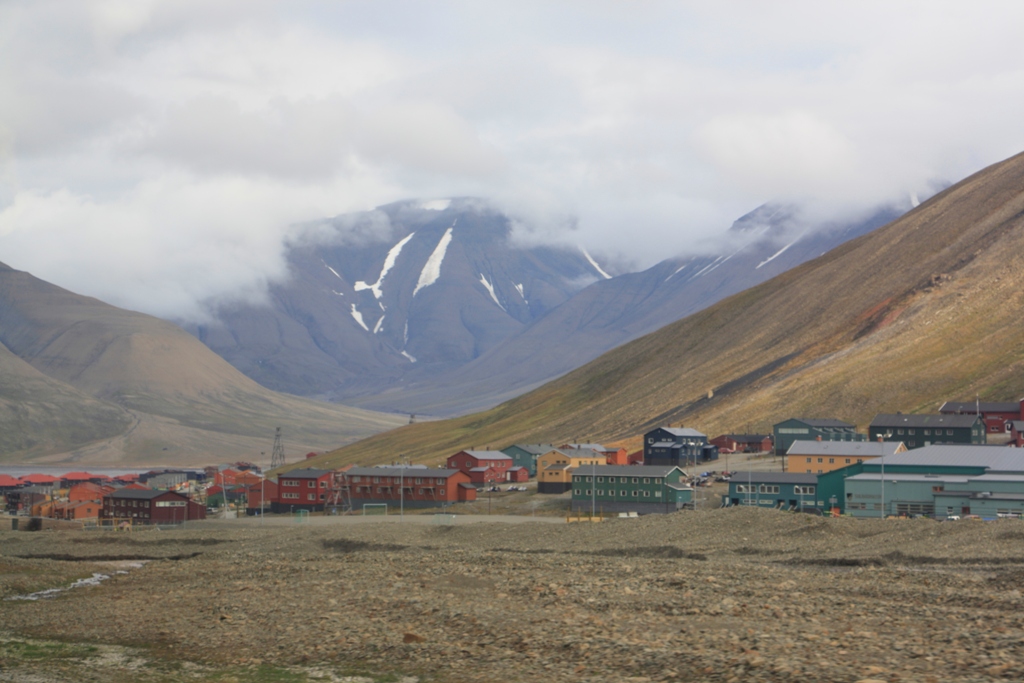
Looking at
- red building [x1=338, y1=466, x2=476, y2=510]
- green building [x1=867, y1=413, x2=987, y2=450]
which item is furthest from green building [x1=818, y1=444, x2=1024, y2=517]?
red building [x1=338, y1=466, x2=476, y2=510]

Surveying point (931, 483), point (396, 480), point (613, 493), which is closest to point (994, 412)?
point (931, 483)

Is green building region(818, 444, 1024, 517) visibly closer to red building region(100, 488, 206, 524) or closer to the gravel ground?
the gravel ground

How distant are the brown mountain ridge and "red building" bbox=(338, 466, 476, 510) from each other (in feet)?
167

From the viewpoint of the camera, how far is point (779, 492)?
8362 centimetres

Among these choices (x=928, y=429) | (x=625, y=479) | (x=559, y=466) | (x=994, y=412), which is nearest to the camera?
(x=625, y=479)

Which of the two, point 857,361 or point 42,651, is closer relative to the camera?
point 42,651

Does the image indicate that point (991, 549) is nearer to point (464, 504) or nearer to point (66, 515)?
point (464, 504)

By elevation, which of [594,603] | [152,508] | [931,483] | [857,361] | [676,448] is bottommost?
[594,603]

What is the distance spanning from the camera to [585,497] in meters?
Answer: 91.2

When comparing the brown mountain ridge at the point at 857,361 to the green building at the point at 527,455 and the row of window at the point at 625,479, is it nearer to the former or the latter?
the green building at the point at 527,455

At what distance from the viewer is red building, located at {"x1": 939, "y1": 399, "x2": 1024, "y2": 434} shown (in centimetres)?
11818

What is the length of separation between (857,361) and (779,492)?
82129 millimetres

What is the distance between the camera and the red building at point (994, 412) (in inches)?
4653

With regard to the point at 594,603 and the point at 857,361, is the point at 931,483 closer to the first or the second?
the point at 594,603
